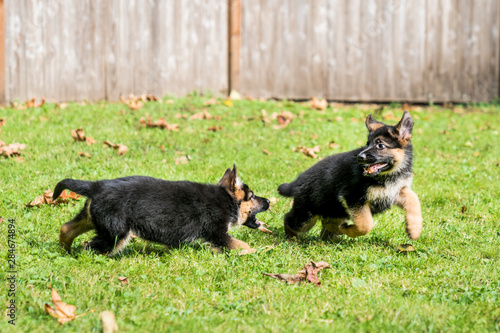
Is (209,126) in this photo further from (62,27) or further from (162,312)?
(162,312)

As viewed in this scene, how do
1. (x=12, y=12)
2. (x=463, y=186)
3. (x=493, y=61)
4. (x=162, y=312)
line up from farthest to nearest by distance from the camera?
(x=493, y=61) < (x=12, y=12) < (x=463, y=186) < (x=162, y=312)

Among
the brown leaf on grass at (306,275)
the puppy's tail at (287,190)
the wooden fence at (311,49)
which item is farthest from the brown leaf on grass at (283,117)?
the brown leaf on grass at (306,275)

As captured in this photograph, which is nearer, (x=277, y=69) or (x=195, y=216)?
(x=195, y=216)

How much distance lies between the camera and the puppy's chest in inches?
216

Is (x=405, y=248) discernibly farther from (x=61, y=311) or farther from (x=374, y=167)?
(x=61, y=311)

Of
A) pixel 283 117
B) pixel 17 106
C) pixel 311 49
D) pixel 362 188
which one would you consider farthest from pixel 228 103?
→ pixel 362 188

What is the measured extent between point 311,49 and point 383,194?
820 centimetres

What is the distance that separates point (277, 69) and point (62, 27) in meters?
4.89

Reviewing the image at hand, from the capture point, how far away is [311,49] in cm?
1314

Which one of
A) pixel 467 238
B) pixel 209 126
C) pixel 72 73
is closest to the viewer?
pixel 467 238

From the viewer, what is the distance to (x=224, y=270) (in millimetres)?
4711

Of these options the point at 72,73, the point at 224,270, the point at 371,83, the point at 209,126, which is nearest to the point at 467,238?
the point at 224,270

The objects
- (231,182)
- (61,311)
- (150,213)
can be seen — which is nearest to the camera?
(61,311)

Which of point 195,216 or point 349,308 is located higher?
point 195,216
